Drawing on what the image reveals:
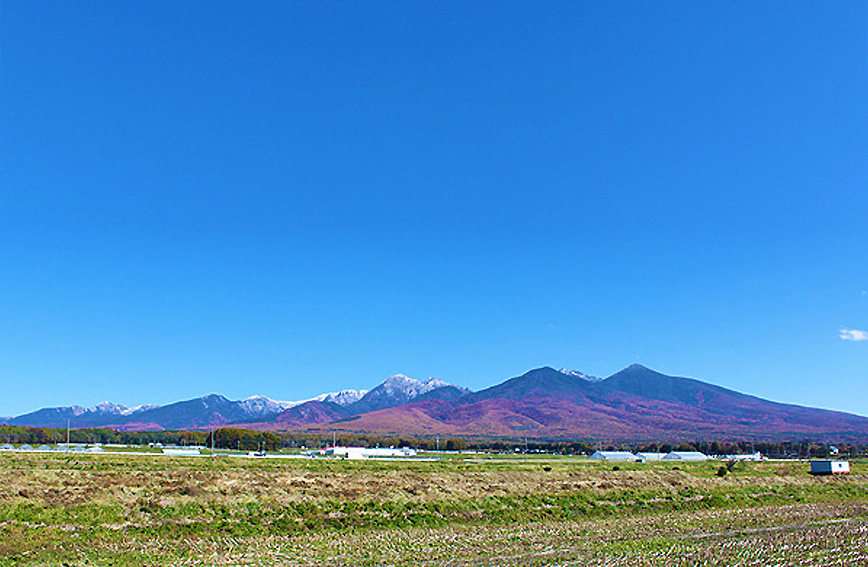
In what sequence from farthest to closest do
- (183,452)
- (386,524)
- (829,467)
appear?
(183,452) < (829,467) < (386,524)

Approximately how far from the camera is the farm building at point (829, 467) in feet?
300

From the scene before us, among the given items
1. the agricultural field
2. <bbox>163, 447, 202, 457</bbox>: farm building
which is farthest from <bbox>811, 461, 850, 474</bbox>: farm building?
<bbox>163, 447, 202, 457</bbox>: farm building

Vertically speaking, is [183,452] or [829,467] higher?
[183,452]

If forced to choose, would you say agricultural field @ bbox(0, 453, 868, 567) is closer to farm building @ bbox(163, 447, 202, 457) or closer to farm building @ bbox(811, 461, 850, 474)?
farm building @ bbox(811, 461, 850, 474)

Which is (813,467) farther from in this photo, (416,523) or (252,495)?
(252,495)

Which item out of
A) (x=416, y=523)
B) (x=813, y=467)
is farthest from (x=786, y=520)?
(x=813, y=467)

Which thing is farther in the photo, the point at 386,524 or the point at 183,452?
the point at 183,452

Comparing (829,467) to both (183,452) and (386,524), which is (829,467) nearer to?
(386,524)

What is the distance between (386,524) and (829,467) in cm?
8040

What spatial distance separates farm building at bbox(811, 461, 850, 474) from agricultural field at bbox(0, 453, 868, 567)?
43640 mm

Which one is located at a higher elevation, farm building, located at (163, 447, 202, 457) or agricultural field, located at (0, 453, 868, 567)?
agricultural field, located at (0, 453, 868, 567)

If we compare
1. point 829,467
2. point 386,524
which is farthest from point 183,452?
point 829,467

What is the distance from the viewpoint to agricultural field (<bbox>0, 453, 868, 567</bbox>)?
94.0 feet

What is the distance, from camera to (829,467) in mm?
91438
